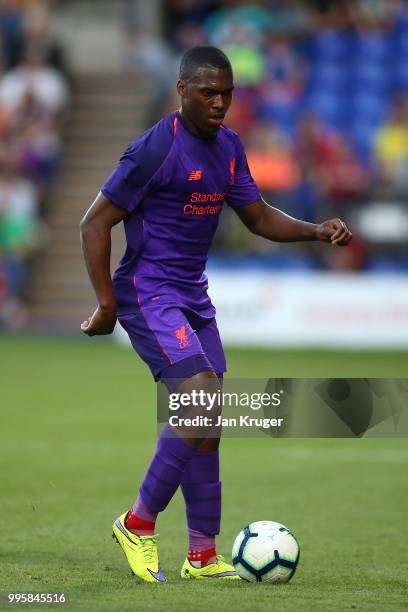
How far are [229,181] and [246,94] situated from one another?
46.9ft

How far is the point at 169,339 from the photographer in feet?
18.0

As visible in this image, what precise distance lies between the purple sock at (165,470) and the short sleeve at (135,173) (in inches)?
39.3

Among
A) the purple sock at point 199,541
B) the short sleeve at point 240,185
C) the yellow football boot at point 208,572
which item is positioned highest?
the short sleeve at point 240,185

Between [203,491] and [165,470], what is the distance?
0.81 ft

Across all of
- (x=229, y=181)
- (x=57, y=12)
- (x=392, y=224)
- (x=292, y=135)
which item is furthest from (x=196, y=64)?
(x=57, y=12)

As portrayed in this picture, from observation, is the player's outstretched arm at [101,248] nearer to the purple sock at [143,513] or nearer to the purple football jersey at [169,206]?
the purple football jersey at [169,206]

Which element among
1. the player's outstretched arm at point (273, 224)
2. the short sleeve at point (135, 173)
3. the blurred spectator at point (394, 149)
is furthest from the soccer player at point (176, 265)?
the blurred spectator at point (394, 149)

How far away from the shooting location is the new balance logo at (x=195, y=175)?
5.54 m

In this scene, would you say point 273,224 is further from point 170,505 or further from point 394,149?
point 394,149

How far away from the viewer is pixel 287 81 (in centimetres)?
2025

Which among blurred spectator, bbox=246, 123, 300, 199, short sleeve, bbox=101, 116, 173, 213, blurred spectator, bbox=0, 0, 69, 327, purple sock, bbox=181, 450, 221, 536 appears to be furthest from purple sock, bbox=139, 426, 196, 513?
blurred spectator, bbox=0, 0, 69, 327

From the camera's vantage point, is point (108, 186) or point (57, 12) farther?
point (57, 12)

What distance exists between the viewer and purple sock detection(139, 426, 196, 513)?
18.2 ft

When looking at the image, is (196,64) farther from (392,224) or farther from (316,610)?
(392,224)
